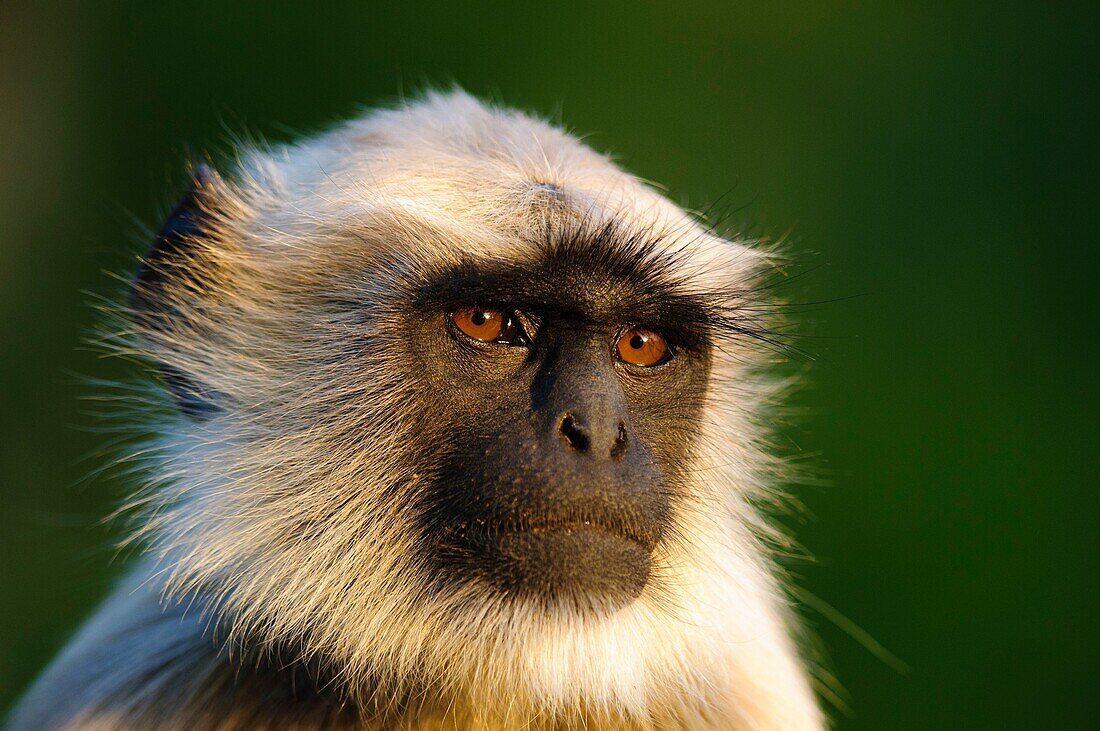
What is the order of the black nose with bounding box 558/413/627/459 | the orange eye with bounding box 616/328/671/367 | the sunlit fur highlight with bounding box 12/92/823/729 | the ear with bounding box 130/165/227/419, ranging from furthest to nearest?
the ear with bounding box 130/165/227/419 → the orange eye with bounding box 616/328/671/367 → the sunlit fur highlight with bounding box 12/92/823/729 → the black nose with bounding box 558/413/627/459

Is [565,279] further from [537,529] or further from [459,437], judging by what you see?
[537,529]

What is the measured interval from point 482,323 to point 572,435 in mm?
271

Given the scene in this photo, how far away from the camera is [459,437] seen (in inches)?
77.7

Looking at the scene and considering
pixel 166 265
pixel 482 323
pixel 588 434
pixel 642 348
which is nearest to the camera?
pixel 588 434

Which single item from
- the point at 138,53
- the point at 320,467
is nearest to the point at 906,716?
the point at 320,467

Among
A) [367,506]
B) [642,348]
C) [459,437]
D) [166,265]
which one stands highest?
[642,348]

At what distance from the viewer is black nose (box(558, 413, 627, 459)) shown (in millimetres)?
1896

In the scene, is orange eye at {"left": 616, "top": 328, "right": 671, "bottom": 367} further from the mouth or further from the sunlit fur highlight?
the mouth

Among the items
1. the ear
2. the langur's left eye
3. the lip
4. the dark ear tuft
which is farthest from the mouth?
the dark ear tuft

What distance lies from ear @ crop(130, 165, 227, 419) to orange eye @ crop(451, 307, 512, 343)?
594mm

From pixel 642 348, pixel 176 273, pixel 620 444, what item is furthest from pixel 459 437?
pixel 176 273

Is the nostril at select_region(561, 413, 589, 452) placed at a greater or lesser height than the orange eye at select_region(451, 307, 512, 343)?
lesser

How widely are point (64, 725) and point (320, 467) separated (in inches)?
28.2

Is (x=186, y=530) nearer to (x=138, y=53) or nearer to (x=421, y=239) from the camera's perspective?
(x=421, y=239)
